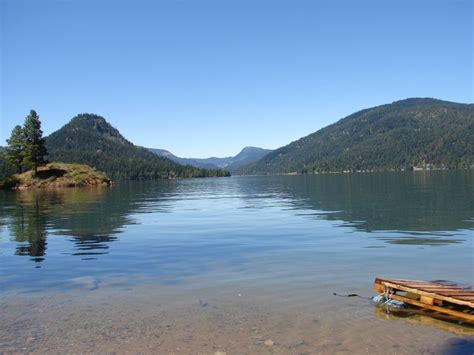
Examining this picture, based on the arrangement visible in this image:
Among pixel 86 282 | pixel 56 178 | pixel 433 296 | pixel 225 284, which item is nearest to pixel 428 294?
pixel 433 296

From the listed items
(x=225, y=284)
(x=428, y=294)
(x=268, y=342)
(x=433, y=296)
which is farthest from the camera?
(x=225, y=284)

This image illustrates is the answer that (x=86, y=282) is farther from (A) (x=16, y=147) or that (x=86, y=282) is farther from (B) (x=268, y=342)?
(A) (x=16, y=147)

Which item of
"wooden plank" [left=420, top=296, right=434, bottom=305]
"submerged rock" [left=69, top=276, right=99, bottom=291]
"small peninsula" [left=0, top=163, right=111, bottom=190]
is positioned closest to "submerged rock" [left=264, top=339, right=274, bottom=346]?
"wooden plank" [left=420, top=296, right=434, bottom=305]

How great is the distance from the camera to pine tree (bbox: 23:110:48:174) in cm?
15475

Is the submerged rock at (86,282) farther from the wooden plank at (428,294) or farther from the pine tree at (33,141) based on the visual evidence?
the pine tree at (33,141)

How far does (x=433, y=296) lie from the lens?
47.7ft

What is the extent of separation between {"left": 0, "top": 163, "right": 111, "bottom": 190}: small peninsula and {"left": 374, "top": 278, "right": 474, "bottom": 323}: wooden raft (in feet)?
505

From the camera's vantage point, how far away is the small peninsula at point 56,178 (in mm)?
149625

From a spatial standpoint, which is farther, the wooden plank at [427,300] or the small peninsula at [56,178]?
the small peninsula at [56,178]

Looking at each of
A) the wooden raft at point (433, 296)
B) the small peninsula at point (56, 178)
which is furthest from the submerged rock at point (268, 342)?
the small peninsula at point (56, 178)

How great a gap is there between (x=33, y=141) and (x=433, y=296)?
164652 mm

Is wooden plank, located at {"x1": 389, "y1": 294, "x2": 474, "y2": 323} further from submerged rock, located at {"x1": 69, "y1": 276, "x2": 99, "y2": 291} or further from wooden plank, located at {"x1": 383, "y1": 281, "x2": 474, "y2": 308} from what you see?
submerged rock, located at {"x1": 69, "y1": 276, "x2": 99, "y2": 291}

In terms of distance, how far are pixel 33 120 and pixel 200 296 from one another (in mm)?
160778

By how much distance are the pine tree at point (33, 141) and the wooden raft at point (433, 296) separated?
15955cm
